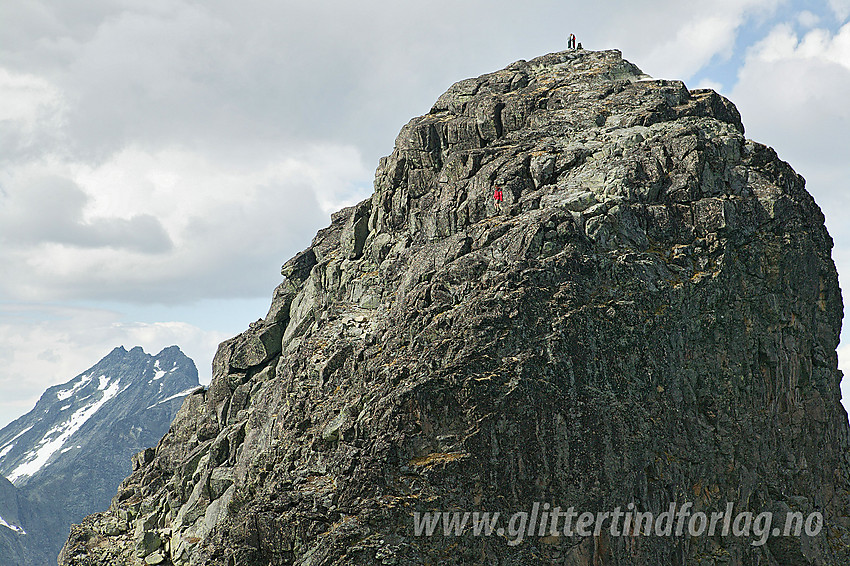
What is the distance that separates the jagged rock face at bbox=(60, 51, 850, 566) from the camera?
117 feet

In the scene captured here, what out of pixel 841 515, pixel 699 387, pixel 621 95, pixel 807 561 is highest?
pixel 621 95

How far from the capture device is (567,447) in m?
36.0

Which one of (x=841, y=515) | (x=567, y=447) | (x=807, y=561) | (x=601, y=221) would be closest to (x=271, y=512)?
(x=567, y=447)

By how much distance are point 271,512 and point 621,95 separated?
39.4 metres

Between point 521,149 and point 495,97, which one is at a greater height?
point 495,97

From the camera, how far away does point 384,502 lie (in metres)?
34.9

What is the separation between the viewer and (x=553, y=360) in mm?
37156

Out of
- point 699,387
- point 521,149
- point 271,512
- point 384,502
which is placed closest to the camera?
point 384,502

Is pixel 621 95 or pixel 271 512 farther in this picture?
pixel 621 95

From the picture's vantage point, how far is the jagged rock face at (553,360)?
35750mm

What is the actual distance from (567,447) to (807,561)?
18.6 meters

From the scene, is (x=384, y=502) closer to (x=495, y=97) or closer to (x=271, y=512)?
(x=271, y=512)

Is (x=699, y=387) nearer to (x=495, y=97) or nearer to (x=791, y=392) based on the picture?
(x=791, y=392)

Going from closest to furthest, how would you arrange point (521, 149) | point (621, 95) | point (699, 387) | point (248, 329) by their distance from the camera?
point (699, 387) → point (521, 149) → point (621, 95) → point (248, 329)
